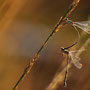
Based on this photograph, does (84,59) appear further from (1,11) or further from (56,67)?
(1,11)

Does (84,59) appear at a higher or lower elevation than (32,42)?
higher

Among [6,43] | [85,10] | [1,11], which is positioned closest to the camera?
[1,11]

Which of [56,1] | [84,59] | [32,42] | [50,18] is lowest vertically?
[32,42]

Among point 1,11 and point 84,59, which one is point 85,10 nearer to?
point 84,59

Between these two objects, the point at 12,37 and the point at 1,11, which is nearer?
the point at 1,11

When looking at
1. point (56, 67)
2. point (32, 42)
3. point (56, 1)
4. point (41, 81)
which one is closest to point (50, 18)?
point (56, 1)

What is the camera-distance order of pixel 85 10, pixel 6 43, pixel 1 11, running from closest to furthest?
pixel 1 11 < pixel 6 43 < pixel 85 10
